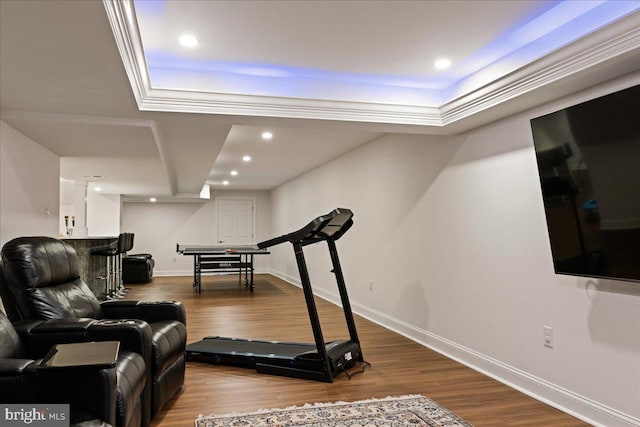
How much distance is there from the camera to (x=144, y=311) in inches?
123

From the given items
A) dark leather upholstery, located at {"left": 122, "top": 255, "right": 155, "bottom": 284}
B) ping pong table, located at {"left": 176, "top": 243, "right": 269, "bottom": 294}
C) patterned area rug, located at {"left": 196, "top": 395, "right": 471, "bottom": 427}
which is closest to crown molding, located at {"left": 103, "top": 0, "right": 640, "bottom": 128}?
patterned area rug, located at {"left": 196, "top": 395, "right": 471, "bottom": 427}

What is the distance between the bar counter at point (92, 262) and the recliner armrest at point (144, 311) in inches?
119

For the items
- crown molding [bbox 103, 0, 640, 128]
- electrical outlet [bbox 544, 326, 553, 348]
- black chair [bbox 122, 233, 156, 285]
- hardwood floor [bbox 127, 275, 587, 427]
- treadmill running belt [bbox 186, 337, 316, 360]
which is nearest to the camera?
crown molding [bbox 103, 0, 640, 128]

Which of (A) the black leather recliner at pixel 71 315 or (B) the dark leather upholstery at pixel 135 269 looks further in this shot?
(B) the dark leather upholstery at pixel 135 269

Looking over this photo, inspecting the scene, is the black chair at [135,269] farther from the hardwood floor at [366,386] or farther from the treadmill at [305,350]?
the treadmill at [305,350]

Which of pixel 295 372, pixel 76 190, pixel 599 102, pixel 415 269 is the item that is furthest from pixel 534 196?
pixel 76 190

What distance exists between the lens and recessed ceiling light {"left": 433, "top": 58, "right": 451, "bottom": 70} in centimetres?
324

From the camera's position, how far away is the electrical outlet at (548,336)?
292 centimetres

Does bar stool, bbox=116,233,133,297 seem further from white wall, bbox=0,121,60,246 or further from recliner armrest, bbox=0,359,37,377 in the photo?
recliner armrest, bbox=0,359,37,377

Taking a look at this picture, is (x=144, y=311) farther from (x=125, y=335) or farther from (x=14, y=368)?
(x=14, y=368)

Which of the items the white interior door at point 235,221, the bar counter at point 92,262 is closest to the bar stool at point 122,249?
the bar counter at point 92,262

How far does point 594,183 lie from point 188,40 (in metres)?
2.67

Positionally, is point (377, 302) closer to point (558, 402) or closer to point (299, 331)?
point (299, 331)

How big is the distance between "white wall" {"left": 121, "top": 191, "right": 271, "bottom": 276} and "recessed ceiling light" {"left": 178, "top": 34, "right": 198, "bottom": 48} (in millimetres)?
9081
